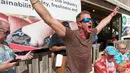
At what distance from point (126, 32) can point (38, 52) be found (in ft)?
31.2

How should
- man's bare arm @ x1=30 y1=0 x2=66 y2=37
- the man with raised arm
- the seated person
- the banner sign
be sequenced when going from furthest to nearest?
the seated person
the banner sign
the man with raised arm
man's bare arm @ x1=30 y1=0 x2=66 y2=37

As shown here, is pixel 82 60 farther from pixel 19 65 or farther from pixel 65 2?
pixel 65 2

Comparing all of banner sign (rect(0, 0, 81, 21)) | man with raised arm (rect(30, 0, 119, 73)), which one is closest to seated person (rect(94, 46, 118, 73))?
banner sign (rect(0, 0, 81, 21))

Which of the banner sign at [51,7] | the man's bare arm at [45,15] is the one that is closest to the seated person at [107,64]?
the banner sign at [51,7]

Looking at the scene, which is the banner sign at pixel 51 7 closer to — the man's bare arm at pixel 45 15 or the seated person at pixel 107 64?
the man's bare arm at pixel 45 15

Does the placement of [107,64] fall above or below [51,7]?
below

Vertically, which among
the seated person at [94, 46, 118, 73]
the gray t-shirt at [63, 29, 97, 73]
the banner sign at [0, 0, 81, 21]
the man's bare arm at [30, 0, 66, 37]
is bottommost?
the seated person at [94, 46, 118, 73]

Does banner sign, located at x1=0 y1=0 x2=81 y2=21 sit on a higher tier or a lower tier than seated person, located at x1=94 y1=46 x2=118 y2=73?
higher

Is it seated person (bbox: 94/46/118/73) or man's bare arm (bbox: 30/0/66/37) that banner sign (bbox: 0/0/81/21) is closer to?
man's bare arm (bbox: 30/0/66/37)

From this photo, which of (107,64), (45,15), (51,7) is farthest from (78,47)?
(51,7)

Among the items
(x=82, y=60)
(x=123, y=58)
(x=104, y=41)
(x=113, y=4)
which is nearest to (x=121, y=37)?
(x=104, y=41)

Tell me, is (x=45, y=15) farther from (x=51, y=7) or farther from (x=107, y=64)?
(x=107, y=64)

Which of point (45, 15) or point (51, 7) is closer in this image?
point (45, 15)

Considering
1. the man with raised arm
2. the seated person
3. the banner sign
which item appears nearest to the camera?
the man with raised arm
